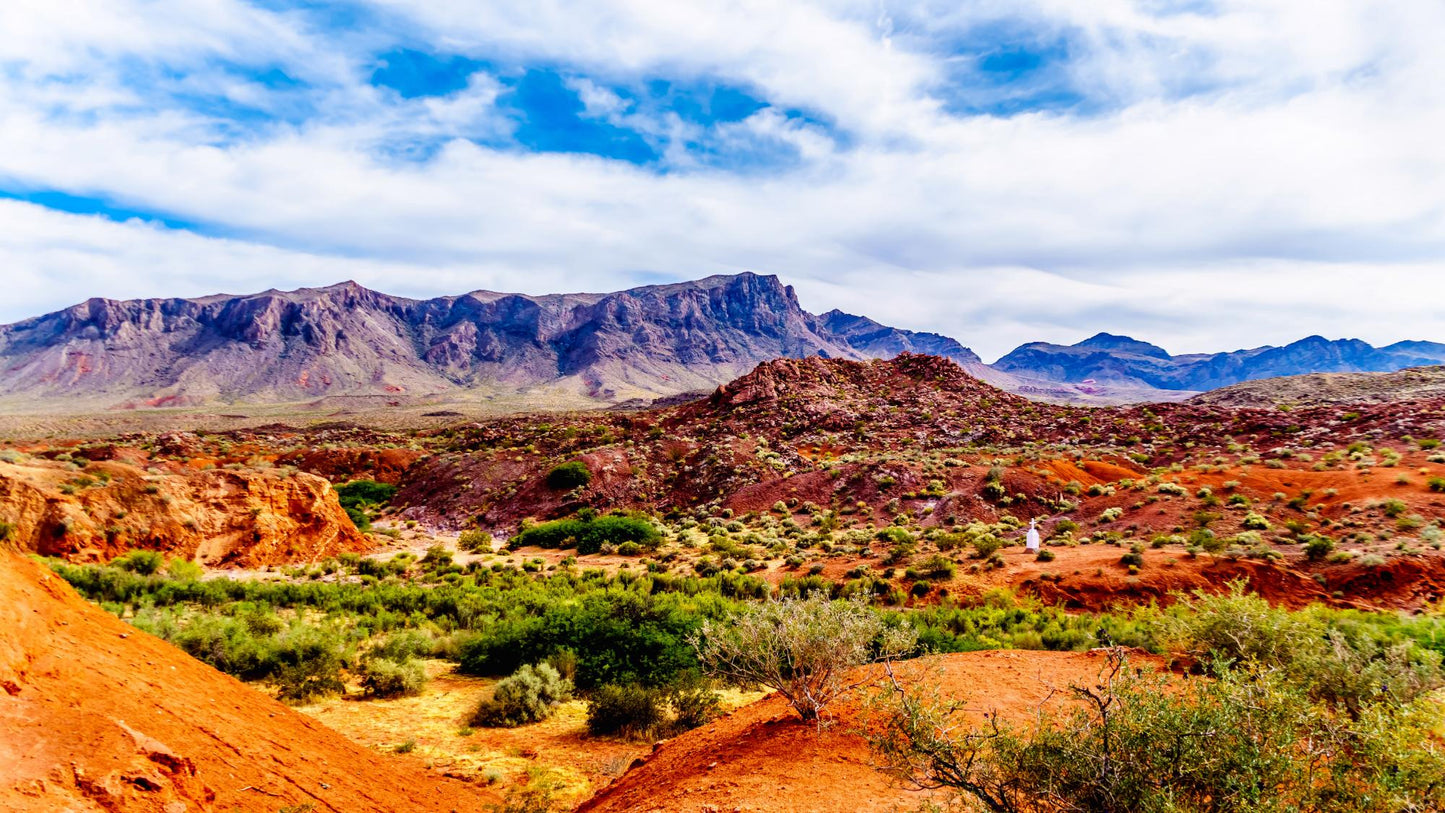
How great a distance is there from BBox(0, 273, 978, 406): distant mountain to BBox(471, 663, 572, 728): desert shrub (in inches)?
5614

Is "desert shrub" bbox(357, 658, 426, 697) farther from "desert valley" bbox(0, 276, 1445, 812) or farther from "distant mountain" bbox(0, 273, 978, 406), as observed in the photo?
"distant mountain" bbox(0, 273, 978, 406)

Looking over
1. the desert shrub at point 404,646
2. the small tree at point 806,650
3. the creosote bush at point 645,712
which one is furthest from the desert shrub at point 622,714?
the desert shrub at point 404,646

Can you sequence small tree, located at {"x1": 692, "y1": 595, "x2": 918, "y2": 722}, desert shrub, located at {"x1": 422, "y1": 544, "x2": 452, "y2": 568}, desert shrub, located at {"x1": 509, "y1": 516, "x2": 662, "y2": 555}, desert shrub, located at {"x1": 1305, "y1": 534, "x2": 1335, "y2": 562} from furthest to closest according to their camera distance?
1. desert shrub, located at {"x1": 509, "y1": 516, "x2": 662, "y2": 555}
2. desert shrub, located at {"x1": 422, "y1": 544, "x2": 452, "y2": 568}
3. desert shrub, located at {"x1": 1305, "y1": 534, "x2": 1335, "y2": 562}
4. small tree, located at {"x1": 692, "y1": 595, "x2": 918, "y2": 722}

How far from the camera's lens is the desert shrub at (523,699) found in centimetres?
892

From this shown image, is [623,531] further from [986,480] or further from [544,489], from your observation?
[986,480]

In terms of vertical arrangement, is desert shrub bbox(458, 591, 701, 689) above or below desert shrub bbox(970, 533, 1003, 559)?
above

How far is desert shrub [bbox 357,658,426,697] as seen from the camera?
9641mm

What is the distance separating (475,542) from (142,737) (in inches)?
907

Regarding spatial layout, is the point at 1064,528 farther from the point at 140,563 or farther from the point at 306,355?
the point at 306,355

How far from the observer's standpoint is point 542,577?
20.0 meters

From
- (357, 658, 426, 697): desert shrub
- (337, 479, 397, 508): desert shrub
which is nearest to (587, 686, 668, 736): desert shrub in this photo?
(357, 658, 426, 697): desert shrub

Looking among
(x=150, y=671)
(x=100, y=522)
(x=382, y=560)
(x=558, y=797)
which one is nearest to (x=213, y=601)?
(x=100, y=522)

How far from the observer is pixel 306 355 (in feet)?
511

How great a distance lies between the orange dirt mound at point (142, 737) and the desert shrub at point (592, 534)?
1871 centimetres
